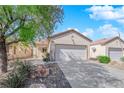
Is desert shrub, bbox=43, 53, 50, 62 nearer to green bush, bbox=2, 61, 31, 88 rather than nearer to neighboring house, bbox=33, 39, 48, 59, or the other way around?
neighboring house, bbox=33, 39, 48, 59

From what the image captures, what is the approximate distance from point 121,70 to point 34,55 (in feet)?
15.7

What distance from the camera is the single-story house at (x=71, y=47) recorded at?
13695mm

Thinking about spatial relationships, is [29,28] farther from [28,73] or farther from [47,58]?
[47,58]

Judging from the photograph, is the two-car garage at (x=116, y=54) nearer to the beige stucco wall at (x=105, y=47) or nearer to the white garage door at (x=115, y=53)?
the white garage door at (x=115, y=53)

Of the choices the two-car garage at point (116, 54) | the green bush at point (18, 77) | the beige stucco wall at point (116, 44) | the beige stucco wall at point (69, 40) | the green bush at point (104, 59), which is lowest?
the green bush at point (18, 77)

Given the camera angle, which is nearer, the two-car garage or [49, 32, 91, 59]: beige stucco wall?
the two-car garage

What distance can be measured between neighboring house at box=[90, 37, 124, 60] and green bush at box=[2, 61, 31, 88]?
4526 millimetres

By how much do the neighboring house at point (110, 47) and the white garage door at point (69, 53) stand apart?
2.16 feet

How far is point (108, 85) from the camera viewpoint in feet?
27.7

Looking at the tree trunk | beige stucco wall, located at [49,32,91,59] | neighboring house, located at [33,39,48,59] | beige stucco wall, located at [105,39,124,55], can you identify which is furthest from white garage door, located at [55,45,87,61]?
the tree trunk

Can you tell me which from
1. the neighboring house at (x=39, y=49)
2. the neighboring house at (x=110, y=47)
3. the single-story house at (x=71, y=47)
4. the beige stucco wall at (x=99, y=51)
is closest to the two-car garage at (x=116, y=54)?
the neighboring house at (x=110, y=47)

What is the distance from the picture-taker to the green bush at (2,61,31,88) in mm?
7633

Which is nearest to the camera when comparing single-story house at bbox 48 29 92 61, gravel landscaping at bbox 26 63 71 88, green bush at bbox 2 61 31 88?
green bush at bbox 2 61 31 88

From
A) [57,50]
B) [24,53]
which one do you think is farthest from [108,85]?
[57,50]
